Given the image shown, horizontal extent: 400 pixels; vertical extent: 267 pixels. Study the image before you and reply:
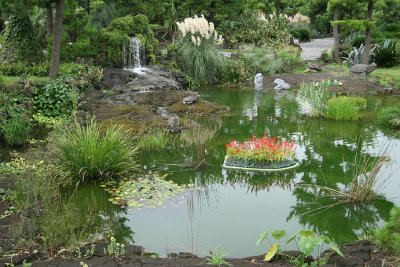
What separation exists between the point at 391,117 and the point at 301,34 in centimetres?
2007

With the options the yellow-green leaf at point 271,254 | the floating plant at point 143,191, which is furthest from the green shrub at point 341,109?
the yellow-green leaf at point 271,254

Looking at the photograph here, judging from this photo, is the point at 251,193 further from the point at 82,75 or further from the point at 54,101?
the point at 82,75

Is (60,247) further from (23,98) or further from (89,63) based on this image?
(89,63)

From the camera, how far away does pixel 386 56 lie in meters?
19.2

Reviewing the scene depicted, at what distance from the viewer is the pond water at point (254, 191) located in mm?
5801

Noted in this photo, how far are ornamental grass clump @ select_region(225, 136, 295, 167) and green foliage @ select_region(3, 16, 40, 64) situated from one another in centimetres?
882

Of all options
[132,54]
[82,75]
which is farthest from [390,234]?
[132,54]

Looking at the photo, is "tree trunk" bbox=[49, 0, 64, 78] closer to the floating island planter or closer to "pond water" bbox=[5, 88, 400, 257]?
"pond water" bbox=[5, 88, 400, 257]

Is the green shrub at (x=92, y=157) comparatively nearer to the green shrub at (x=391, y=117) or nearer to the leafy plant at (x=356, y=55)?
the green shrub at (x=391, y=117)

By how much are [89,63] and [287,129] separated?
752cm

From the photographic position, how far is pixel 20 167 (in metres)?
7.54

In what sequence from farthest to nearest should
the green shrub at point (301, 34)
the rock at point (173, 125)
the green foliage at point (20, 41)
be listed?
the green shrub at point (301, 34) < the green foliage at point (20, 41) < the rock at point (173, 125)

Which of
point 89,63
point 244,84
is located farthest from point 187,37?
point 89,63

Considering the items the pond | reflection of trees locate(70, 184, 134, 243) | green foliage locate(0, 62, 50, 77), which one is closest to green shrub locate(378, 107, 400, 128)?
the pond
